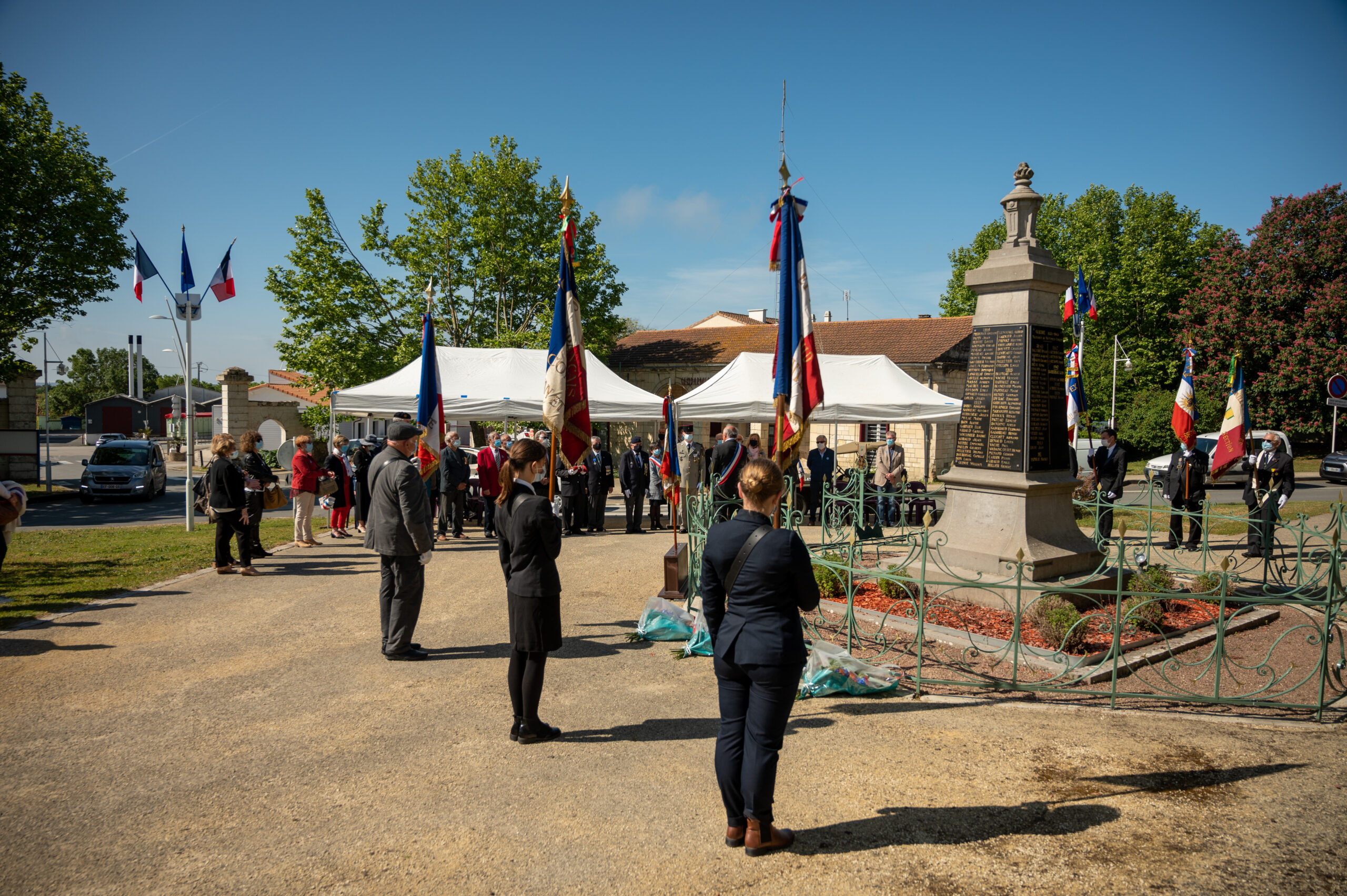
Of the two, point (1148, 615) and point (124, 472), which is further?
point (124, 472)

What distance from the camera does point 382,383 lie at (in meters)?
15.4

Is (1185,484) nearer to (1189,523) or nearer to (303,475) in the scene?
(1189,523)

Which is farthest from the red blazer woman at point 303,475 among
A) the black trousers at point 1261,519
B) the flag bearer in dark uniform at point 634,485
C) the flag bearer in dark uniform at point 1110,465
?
the black trousers at point 1261,519

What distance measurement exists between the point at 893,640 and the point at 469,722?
145 inches

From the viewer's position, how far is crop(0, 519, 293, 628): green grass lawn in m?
8.32

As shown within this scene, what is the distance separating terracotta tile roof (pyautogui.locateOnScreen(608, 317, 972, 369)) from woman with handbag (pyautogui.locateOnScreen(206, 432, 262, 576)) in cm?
2177

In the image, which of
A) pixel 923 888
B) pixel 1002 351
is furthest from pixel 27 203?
pixel 923 888

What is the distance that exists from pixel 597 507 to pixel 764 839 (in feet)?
36.2

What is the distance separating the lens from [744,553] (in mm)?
3379

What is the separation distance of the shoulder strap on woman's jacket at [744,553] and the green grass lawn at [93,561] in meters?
7.72

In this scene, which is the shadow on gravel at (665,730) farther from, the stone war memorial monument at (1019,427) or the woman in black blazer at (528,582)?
the stone war memorial monument at (1019,427)

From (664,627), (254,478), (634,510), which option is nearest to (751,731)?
(664,627)

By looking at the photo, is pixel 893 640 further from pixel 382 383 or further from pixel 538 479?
pixel 382 383

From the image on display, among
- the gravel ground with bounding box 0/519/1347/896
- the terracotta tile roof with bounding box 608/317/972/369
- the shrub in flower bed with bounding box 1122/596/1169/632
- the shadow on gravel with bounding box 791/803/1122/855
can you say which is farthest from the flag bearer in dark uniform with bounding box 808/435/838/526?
the terracotta tile roof with bounding box 608/317/972/369
